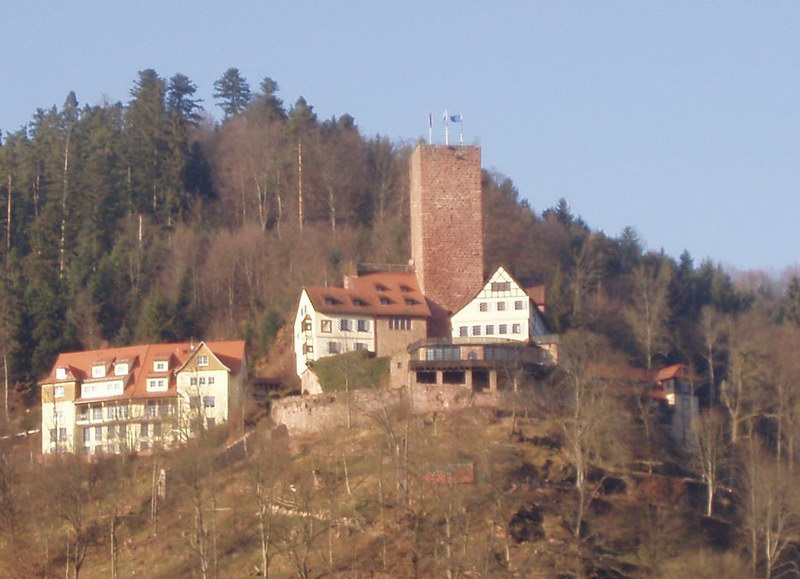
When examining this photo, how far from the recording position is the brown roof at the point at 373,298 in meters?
76.2

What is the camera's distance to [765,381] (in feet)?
241

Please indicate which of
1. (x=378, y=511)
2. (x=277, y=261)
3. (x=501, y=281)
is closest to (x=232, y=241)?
(x=277, y=261)

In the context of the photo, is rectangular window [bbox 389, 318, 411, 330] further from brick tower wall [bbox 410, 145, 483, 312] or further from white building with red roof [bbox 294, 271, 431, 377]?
brick tower wall [bbox 410, 145, 483, 312]

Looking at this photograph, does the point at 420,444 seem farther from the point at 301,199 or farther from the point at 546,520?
the point at 301,199

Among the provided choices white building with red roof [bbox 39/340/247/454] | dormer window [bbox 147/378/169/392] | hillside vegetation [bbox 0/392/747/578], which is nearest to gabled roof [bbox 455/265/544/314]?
hillside vegetation [bbox 0/392/747/578]

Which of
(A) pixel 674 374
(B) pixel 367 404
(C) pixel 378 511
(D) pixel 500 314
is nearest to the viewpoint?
(C) pixel 378 511

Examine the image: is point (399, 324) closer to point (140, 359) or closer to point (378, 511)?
point (140, 359)

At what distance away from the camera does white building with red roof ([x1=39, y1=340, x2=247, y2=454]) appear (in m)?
74.5

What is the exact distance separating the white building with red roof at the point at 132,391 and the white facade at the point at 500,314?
34.1 feet

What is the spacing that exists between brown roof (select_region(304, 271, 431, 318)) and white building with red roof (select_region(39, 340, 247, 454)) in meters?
4.50

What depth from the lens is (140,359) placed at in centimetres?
7800

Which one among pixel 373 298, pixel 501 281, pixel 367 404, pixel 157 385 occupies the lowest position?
pixel 367 404

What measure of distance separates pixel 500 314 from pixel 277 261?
19860mm

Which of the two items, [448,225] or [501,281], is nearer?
[501,281]
